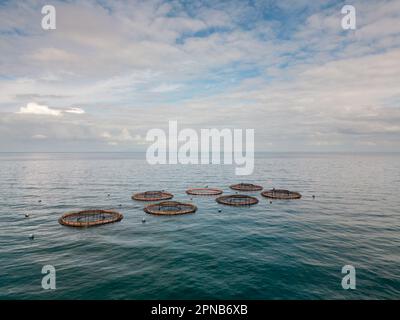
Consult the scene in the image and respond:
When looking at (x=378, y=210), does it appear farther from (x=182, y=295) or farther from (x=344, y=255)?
(x=182, y=295)

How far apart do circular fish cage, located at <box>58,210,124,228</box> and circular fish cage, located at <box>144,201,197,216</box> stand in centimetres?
1038

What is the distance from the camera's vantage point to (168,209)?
258ft

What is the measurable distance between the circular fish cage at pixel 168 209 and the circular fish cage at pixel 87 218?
10.4m

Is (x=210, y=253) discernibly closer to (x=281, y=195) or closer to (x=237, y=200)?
(x=237, y=200)

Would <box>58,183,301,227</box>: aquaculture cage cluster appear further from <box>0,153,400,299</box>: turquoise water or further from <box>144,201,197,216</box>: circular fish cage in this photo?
<box>0,153,400,299</box>: turquoise water

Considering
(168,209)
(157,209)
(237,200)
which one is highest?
(157,209)

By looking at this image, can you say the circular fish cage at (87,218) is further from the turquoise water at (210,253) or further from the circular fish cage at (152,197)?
the circular fish cage at (152,197)

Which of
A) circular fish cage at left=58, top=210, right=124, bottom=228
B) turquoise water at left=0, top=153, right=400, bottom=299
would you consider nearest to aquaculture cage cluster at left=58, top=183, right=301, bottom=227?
circular fish cage at left=58, top=210, right=124, bottom=228

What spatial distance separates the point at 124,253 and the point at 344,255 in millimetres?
44311

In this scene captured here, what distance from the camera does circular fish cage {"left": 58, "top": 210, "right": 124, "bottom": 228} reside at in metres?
61.6

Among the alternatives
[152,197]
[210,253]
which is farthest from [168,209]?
[210,253]

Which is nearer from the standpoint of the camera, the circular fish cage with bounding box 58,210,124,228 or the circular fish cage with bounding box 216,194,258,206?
the circular fish cage with bounding box 58,210,124,228

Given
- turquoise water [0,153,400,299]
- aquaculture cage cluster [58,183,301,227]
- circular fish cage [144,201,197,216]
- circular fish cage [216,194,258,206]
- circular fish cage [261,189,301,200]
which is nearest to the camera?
turquoise water [0,153,400,299]

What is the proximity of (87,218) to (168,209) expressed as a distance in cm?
2459
